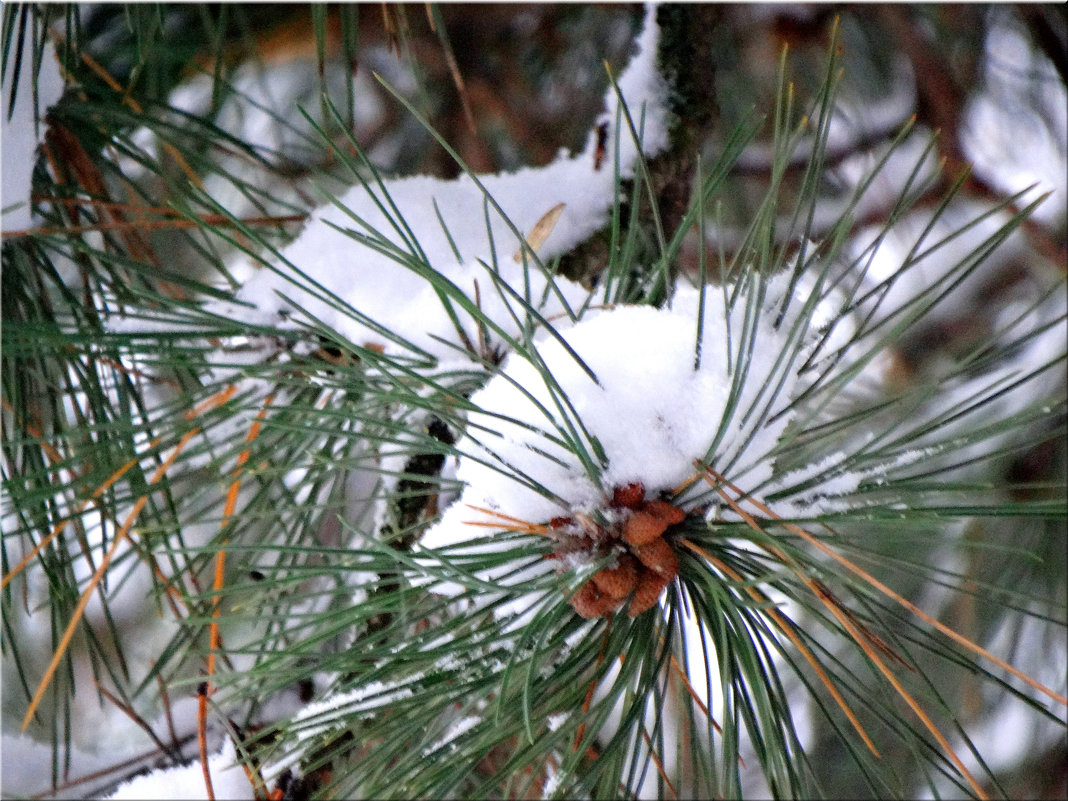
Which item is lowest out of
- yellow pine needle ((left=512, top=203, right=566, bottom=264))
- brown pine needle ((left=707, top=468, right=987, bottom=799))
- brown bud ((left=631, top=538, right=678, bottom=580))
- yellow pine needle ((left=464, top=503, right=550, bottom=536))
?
brown pine needle ((left=707, top=468, right=987, bottom=799))

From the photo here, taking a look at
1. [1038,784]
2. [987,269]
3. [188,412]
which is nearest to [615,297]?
[188,412]

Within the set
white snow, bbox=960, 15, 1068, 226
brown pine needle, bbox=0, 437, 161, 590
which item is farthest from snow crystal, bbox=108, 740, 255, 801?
white snow, bbox=960, 15, 1068, 226

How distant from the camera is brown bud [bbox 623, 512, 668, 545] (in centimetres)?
37

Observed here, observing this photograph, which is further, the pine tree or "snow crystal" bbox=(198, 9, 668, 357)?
"snow crystal" bbox=(198, 9, 668, 357)

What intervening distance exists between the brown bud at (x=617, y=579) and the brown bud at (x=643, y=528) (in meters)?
0.01

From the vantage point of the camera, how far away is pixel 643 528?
0.37 metres

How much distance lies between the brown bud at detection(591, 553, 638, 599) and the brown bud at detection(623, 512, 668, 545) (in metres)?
0.01

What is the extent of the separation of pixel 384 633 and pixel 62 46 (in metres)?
0.55

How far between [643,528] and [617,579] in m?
0.02

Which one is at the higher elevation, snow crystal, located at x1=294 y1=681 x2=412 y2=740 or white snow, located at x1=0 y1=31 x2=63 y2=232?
white snow, located at x1=0 y1=31 x2=63 y2=232

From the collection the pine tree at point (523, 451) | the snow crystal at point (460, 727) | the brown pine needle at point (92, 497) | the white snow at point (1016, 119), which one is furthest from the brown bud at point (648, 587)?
the white snow at point (1016, 119)

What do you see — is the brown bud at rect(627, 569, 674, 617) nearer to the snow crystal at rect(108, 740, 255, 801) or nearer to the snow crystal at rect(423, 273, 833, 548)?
the snow crystal at rect(423, 273, 833, 548)

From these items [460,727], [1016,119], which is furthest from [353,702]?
[1016,119]

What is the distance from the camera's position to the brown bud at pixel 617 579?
0.37 meters
